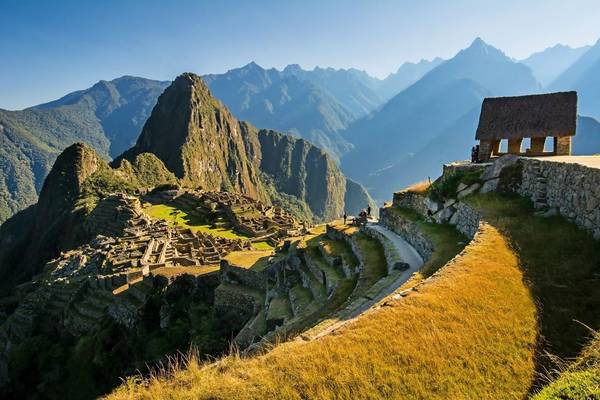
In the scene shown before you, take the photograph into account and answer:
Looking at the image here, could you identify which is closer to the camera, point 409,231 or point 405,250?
point 405,250

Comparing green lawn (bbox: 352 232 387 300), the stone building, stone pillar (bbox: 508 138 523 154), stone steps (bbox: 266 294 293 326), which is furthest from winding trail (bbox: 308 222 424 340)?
stone pillar (bbox: 508 138 523 154)

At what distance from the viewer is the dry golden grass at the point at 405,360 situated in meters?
5.88

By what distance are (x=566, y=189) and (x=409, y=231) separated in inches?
342

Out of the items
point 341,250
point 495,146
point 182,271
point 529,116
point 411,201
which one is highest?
point 529,116

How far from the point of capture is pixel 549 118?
66.2 ft

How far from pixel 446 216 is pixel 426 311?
408 inches

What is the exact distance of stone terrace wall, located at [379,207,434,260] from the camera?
16078 millimetres

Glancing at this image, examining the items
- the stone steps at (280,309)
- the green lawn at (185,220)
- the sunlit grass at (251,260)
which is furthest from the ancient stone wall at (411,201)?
the green lawn at (185,220)

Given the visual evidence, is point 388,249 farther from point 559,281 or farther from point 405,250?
point 559,281

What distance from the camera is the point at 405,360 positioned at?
251 inches

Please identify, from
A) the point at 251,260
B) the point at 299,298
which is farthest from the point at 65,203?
the point at 299,298

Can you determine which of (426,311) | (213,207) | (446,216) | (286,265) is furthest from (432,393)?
(213,207)

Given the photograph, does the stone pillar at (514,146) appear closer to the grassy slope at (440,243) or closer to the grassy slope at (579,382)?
the grassy slope at (440,243)

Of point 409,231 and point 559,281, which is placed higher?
point 409,231
